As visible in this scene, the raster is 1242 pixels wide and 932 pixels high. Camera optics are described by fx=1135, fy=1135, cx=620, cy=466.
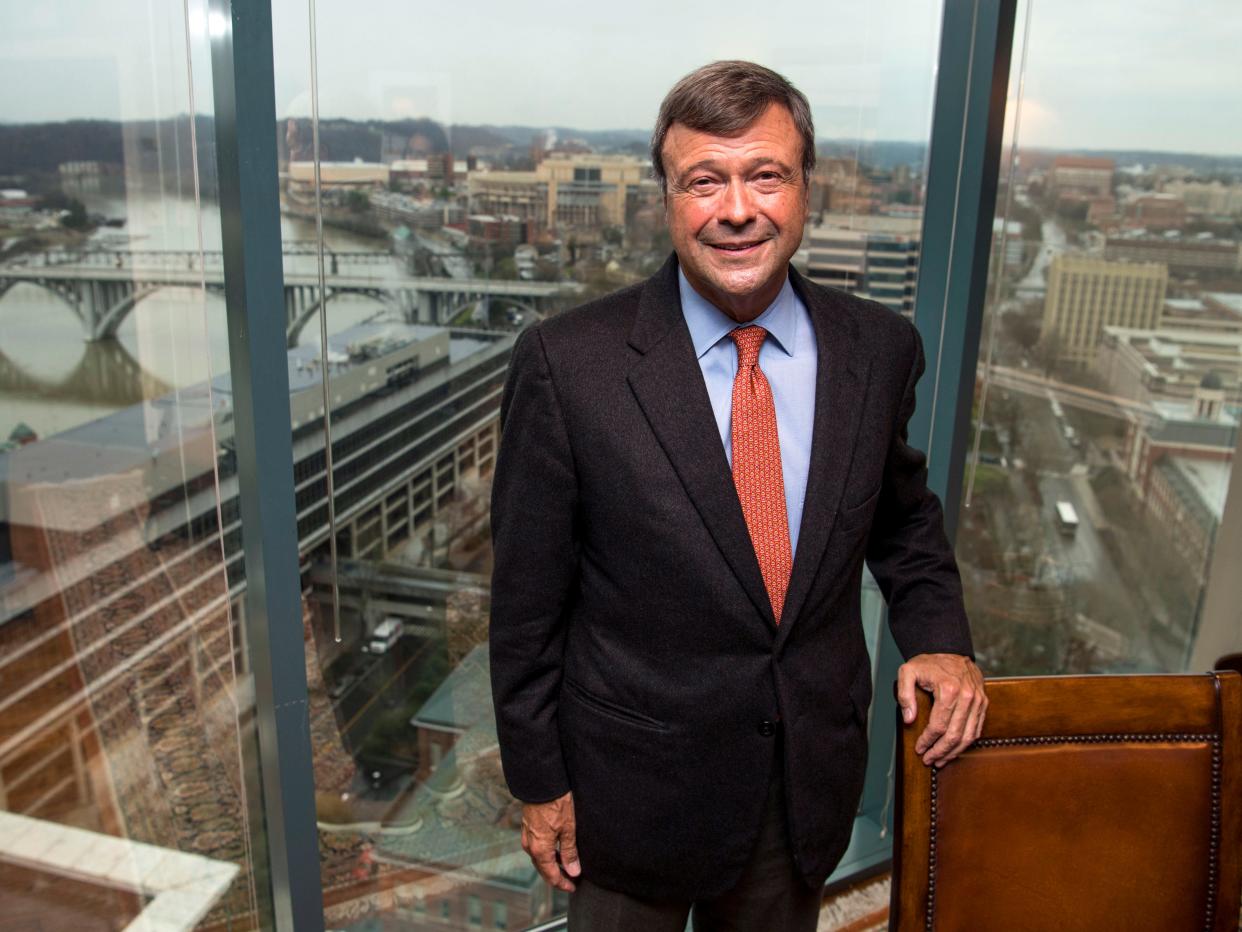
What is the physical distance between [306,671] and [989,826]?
3.66 feet

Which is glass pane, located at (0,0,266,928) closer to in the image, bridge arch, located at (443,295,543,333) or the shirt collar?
bridge arch, located at (443,295,543,333)

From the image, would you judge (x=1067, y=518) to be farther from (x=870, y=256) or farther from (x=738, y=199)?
(x=738, y=199)

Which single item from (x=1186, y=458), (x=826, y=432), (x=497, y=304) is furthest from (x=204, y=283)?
(x=1186, y=458)

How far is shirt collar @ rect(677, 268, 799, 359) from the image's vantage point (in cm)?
143

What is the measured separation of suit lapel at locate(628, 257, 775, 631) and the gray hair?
27 centimetres

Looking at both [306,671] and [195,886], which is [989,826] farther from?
[195,886]

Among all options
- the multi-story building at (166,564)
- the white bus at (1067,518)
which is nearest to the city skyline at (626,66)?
the multi-story building at (166,564)

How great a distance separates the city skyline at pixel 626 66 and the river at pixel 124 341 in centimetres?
16

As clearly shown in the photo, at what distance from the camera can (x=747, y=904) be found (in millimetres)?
1568

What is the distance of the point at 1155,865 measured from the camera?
4.64 ft

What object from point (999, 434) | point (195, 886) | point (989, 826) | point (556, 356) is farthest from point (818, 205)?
point (195, 886)

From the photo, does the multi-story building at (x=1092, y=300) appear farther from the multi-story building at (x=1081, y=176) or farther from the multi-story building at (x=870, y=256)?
the multi-story building at (x=870, y=256)

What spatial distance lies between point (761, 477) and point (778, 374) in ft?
0.47

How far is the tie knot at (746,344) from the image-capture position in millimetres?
1431
